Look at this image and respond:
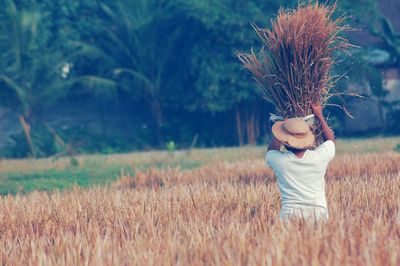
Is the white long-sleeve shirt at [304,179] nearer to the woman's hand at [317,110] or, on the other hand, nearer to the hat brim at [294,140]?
the hat brim at [294,140]

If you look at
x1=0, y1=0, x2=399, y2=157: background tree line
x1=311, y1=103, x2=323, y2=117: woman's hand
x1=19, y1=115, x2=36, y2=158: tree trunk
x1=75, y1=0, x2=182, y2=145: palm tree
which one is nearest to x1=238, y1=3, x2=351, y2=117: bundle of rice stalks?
x1=311, y1=103, x2=323, y2=117: woman's hand

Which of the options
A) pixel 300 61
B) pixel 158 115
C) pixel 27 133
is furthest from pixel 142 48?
pixel 300 61

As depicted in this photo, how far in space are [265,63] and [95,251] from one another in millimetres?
2474

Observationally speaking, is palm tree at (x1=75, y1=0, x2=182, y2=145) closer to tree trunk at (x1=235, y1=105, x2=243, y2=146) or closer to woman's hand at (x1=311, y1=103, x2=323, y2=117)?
tree trunk at (x1=235, y1=105, x2=243, y2=146)

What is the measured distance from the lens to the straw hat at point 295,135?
4.53 meters

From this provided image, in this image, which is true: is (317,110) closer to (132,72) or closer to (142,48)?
(132,72)

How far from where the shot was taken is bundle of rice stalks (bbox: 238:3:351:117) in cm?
539

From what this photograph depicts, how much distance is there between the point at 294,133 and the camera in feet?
14.9

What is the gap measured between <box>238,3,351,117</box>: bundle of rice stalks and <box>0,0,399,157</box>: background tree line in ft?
37.9

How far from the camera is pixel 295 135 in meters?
4.56

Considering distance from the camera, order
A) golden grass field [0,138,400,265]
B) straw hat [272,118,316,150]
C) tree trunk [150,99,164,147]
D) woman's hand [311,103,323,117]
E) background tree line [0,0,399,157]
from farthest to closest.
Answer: tree trunk [150,99,164,147] → background tree line [0,0,399,157] → woman's hand [311,103,323,117] → straw hat [272,118,316,150] → golden grass field [0,138,400,265]

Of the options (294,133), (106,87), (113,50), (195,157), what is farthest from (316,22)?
(113,50)

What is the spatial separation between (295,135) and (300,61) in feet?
3.43

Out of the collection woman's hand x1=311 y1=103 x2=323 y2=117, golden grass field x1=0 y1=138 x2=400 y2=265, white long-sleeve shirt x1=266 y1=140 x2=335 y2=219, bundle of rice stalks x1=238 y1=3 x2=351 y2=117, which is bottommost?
golden grass field x1=0 y1=138 x2=400 y2=265
